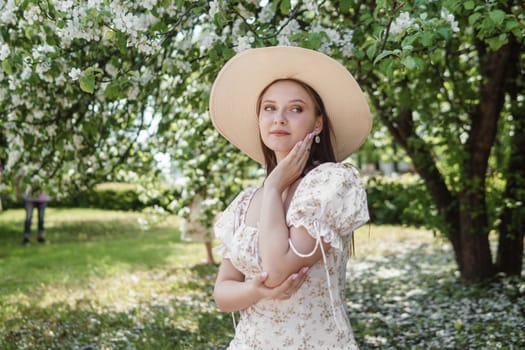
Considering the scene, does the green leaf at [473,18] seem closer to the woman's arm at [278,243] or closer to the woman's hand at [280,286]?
the woman's arm at [278,243]

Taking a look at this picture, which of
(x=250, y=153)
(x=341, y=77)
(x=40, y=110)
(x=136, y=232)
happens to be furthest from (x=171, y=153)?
(x=136, y=232)

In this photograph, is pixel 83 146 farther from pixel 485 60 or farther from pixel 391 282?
pixel 391 282

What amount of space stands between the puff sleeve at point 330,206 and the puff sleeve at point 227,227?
0.31 metres

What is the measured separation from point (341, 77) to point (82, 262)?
858cm

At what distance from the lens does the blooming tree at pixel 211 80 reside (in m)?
3.07

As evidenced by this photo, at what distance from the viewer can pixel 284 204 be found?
2.01m

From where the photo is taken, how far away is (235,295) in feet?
6.48

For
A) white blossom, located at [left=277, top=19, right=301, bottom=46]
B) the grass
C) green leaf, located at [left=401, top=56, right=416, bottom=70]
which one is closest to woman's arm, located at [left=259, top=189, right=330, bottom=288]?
green leaf, located at [left=401, top=56, right=416, bottom=70]

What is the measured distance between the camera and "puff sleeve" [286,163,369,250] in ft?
5.97

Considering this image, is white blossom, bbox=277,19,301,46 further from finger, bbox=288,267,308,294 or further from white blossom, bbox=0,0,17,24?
finger, bbox=288,267,308,294

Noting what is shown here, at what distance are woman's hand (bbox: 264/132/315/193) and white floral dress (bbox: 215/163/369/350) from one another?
41 mm

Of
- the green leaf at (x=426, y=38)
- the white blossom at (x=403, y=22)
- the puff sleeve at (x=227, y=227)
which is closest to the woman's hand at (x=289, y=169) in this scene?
the puff sleeve at (x=227, y=227)

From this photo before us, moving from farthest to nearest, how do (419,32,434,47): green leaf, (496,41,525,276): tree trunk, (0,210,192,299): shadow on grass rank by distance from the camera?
(0,210,192,299): shadow on grass, (496,41,525,276): tree trunk, (419,32,434,47): green leaf

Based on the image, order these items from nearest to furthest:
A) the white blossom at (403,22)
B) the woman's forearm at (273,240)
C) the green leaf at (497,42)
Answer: the woman's forearm at (273,240)
the white blossom at (403,22)
the green leaf at (497,42)
